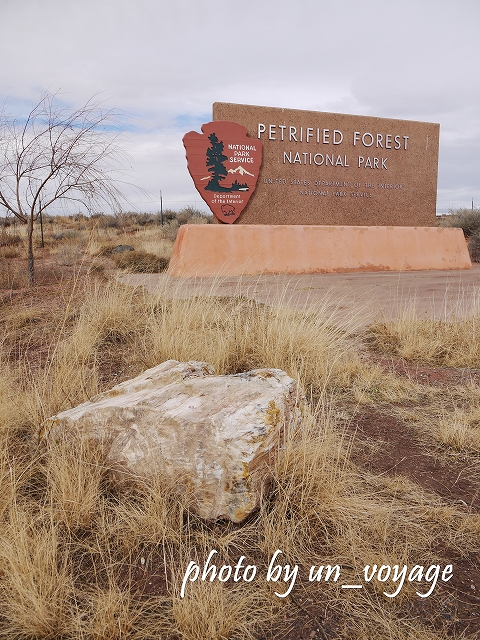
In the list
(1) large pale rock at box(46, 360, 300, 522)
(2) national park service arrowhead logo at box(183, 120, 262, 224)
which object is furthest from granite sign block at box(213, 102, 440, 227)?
(1) large pale rock at box(46, 360, 300, 522)

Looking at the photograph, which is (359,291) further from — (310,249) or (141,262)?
(141,262)

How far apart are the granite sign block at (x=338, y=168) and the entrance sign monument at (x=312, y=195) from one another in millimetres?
18

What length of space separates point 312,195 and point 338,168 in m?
0.75

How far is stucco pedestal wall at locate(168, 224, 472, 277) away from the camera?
330 inches

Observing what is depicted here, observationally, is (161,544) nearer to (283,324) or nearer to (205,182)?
(283,324)

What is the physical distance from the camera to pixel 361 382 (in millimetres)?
3613

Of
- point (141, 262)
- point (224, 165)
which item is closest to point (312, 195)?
point (224, 165)

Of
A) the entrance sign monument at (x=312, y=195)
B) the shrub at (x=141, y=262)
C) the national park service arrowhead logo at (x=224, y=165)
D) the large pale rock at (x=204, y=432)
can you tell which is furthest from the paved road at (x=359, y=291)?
the large pale rock at (x=204, y=432)

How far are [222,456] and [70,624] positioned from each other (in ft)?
2.47

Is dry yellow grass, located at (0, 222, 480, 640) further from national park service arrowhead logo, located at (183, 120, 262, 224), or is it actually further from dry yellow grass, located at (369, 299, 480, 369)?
national park service arrowhead logo, located at (183, 120, 262, 224)

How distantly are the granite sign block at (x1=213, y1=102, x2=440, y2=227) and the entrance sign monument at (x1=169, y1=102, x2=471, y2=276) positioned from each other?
0.02 m

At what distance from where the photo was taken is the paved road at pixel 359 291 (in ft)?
17.8

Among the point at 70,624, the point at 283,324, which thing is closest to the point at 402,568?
the point at 70,624

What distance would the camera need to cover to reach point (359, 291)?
6867mm
